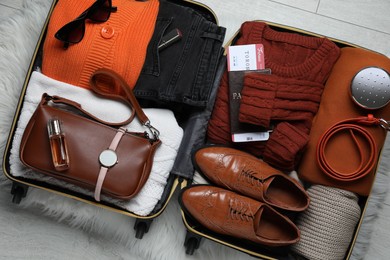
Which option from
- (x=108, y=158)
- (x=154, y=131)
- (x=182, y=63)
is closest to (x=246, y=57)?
(x=182, y=63)

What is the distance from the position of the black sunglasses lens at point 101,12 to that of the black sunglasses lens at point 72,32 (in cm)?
3

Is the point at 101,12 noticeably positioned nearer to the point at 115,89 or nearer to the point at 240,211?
the point at 115,89

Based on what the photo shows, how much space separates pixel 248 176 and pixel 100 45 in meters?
0.41

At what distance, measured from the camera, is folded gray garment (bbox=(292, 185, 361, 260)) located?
0.78 metres

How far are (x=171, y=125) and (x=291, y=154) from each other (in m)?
0.26

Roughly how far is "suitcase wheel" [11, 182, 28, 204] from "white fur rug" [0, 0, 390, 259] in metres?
0.03

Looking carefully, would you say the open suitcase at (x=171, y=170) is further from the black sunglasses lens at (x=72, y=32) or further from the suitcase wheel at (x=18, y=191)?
the black sunglasses lens at (x=72, y=32)

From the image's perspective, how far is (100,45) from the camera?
2.57 feet

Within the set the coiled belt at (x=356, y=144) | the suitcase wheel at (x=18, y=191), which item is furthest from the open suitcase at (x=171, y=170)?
the coiled belt at (x=356, y=144)

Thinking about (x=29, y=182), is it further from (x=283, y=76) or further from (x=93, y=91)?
(x=283, y=76)

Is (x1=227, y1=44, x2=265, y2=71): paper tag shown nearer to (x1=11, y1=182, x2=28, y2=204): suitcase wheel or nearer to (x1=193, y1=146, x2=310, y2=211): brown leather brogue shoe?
(x1=193, y1=146, x2=310, y2=211): brown leather brogue shoe

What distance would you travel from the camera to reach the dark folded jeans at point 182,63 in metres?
0.81

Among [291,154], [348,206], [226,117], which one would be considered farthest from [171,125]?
[348,206]

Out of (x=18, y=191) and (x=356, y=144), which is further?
(x=18, y=191)
